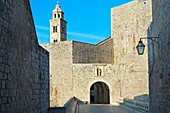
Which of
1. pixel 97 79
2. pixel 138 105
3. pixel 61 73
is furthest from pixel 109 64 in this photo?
pixel 138 105

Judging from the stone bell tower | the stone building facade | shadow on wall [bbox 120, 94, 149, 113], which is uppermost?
the stone bell tower

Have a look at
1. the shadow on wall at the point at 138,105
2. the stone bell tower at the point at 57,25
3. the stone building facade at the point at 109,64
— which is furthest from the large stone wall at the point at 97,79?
the stone bell tower at the point at 57,25

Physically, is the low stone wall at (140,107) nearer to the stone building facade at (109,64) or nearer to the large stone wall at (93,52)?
the stone building facade at (109,64)

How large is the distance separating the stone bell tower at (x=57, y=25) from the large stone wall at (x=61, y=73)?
18873mm

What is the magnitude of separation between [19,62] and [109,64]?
720 inches

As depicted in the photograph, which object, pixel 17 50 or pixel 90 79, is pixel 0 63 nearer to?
pixel 17 50

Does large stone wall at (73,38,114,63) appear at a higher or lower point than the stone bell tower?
lower

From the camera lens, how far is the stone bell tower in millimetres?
43125

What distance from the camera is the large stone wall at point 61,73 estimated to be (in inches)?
910

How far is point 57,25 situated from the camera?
43312 mm

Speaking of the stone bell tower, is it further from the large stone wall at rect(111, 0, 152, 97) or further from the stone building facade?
the large stone wall at rect(111, 0, 152, 97)

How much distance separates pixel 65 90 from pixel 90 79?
8.64 feet

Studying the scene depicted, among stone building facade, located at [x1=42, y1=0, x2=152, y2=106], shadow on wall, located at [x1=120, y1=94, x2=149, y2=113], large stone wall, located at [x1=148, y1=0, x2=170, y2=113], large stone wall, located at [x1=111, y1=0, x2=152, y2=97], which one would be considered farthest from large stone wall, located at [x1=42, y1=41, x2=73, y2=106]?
large stone wall, located at [x1=148, y1=0, x2=170, y2=113]

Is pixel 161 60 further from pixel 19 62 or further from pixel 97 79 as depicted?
pixel 97 79
